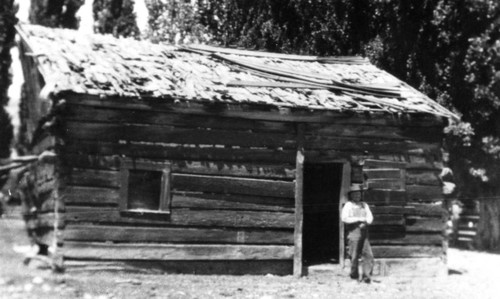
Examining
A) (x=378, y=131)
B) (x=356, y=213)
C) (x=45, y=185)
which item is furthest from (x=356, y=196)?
(x=45, y=185)


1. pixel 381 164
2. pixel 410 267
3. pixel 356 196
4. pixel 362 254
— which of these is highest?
pixel 381 164

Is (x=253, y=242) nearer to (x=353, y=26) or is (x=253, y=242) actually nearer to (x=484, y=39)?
(x=484, y=39)

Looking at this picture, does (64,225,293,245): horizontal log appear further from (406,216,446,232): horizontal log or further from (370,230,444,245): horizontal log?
(406,216,446,232): horizontal log

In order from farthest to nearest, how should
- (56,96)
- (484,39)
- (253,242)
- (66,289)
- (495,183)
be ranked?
(495,183), (484,39), (253,242), (56,96), (66,289)

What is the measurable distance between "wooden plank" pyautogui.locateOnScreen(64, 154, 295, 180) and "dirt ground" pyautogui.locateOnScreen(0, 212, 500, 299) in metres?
1.76

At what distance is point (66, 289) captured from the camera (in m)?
9.34

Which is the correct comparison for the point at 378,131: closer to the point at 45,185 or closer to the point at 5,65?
the point at 45,185

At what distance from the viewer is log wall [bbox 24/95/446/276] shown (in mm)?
10547

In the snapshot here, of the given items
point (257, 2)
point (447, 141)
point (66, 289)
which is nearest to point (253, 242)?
point (66, 289)

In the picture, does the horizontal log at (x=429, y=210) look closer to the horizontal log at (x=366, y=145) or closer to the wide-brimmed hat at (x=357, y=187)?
the horizontal log at (x=366, y=145)

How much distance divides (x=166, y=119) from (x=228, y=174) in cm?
153

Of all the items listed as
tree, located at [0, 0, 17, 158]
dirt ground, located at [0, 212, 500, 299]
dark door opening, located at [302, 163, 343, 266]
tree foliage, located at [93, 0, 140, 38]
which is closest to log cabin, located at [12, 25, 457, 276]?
dirt ground, located at [0, 212, 500, 299]

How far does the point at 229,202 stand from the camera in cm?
1157

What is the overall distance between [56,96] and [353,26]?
16004 mm
